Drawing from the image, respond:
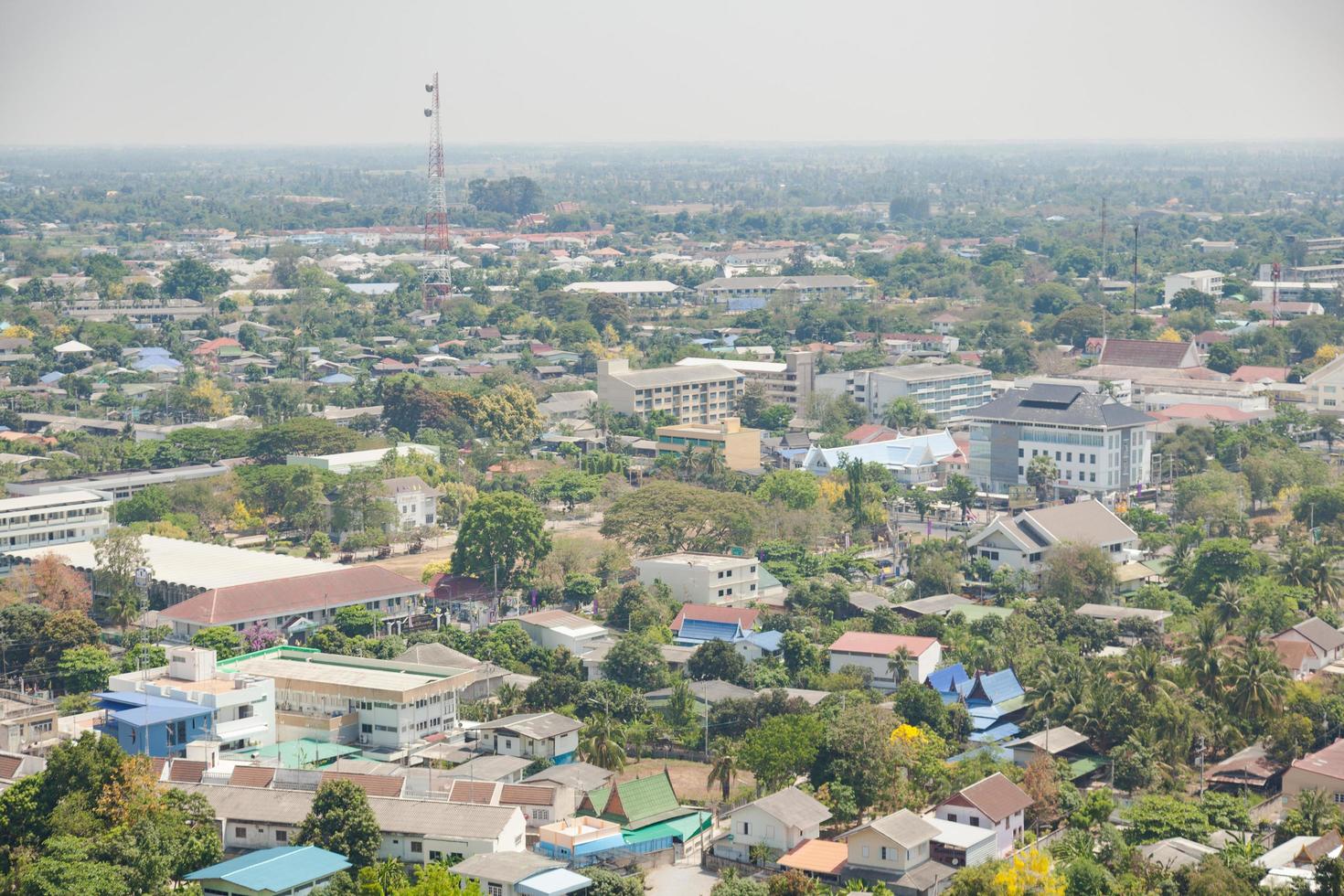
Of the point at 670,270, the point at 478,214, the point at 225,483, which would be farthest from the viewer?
the point at 478,214

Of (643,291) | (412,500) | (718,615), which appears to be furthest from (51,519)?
(643,291)

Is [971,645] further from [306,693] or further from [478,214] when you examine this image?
[478,214]

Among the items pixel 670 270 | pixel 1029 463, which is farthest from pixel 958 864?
pixel 670 270

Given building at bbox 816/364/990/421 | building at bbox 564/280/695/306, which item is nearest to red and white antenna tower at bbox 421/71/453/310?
building at bbox 564/280/695/306

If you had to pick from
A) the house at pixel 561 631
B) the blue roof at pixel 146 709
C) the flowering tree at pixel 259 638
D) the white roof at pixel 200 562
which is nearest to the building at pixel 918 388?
the white roof at pixel 200 562

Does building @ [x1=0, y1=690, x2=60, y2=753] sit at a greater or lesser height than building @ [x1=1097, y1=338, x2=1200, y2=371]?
lesser

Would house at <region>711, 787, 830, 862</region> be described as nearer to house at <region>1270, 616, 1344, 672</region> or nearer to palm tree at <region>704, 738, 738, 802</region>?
palm tree at <region>704, 738, 738, 802</region>
